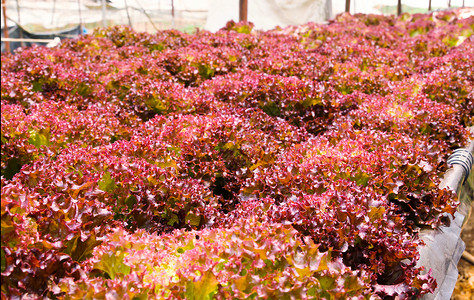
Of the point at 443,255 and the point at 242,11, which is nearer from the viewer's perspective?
the point at 443,255

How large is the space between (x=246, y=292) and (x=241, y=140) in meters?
1.67

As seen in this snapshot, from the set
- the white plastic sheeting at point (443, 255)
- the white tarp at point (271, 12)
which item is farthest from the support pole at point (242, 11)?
the white plastic sheeting at point (443, 255)

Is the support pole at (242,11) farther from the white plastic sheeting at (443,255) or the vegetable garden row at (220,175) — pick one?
the white plastic sheeting at (443,255)

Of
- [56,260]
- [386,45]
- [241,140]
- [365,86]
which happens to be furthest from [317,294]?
[386,45]

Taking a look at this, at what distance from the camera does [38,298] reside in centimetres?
177

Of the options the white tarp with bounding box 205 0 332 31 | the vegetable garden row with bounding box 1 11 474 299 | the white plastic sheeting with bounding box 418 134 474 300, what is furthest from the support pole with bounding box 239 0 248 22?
the white plastic sheeting with bounding box 418 134 474 300

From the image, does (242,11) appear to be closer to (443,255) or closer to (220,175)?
(220,175)

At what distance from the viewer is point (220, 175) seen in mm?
3270

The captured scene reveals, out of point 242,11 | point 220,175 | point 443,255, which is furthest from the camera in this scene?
point 242,11

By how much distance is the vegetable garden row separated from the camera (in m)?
1.89

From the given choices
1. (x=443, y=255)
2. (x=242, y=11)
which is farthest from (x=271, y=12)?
(x=443, y=255)

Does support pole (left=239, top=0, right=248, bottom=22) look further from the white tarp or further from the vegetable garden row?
the vegetable garden row

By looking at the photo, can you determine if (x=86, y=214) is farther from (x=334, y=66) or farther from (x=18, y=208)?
(x=334, y=66)

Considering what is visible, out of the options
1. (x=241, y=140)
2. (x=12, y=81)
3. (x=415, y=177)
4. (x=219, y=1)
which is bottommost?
(x=415, y=177)
